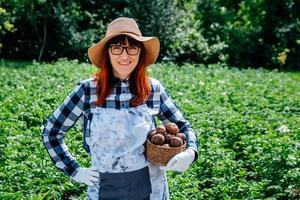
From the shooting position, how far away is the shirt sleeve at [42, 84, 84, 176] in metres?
2.94

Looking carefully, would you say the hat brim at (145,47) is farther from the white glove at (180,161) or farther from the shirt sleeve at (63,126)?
the white glove at (180,161)

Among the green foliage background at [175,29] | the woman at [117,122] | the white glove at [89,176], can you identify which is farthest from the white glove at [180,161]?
the green foliage background at [175,29]

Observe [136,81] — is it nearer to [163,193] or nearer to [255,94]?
[163,193]

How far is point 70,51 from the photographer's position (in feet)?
66.7

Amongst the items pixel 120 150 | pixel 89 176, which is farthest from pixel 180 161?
pixel 89 176

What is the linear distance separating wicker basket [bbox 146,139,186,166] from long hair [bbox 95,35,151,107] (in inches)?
9.8

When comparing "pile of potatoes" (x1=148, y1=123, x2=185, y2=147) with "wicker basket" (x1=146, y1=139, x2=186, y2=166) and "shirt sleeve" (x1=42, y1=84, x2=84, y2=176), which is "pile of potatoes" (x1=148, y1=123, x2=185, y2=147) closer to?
"wicker basket" (x1=146, y1=139, x2=186, y2=166)

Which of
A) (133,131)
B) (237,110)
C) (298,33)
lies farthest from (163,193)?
(298,33)

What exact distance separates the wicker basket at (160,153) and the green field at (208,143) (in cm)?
193

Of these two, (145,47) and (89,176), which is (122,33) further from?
(89,176)

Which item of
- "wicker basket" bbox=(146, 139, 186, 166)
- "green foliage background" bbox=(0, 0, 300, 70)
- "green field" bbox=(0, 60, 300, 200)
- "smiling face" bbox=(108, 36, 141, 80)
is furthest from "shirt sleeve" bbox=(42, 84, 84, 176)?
"green foliage background" bbox=(0, 0, 300, 70)

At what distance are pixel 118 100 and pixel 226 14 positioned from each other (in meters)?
21.0

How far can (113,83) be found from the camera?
2.93 m

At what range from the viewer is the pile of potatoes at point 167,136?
2.82m
